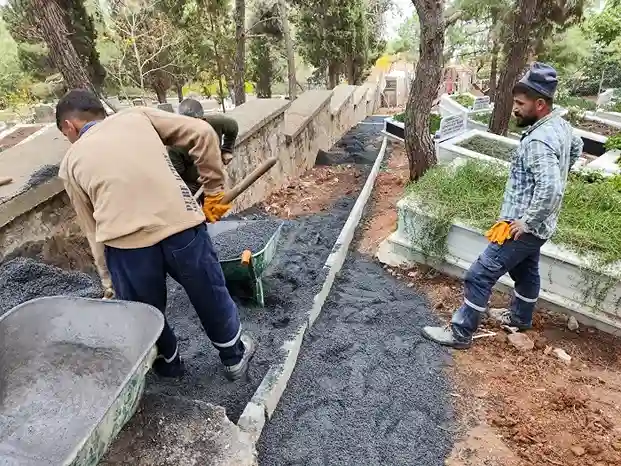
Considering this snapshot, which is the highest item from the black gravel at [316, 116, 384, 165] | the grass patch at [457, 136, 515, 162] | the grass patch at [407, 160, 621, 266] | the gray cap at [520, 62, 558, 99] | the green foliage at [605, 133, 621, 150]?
the gray cap at [520, 62, 558, 99]

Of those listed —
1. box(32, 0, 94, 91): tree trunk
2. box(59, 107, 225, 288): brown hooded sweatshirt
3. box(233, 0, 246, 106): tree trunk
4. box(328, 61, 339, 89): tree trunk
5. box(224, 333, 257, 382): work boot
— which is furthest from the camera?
box(328, 61, 339, 89): tree trunk

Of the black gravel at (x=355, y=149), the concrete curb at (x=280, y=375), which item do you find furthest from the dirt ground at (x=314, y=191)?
the concrete curb at (x=280, y=375)

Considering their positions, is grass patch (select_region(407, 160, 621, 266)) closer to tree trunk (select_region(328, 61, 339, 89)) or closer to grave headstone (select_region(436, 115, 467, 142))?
grave headstone (select_region(436, 115, 467, 142))

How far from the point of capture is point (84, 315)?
2125 millimetres

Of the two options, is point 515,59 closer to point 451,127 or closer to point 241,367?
point 451,127

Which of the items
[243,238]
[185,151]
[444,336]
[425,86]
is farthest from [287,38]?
[444,336]

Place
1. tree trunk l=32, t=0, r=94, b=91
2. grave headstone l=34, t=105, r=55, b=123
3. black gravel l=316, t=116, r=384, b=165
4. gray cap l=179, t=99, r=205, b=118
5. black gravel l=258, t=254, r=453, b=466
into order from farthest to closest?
grave headstone l=34, t=105, r=55, b=123 < black gravel l=316, t=116, r=384, b=165 < tree trunk l=32, t=0, r=94, b=91 < gray cap l=179, t=99, r=205, b=118 < black gravel l=258, t=254, r=453, b=466

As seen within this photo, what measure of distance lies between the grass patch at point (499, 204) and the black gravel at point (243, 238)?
1424 millimetres

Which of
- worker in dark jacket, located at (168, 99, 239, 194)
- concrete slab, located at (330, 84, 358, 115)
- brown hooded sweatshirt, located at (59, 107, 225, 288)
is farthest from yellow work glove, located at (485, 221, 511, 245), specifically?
concrete slab, located at (330, 84, 358, 115)

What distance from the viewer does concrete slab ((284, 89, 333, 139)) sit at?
7043 millimetres

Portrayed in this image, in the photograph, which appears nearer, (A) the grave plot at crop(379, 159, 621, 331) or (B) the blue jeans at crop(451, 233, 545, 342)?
(B) the blue jeans at crop(451, 233, 545, 342)

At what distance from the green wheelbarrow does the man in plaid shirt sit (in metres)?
1.29

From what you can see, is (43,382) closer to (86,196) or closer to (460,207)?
(86,196)

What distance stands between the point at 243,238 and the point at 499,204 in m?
2.21
